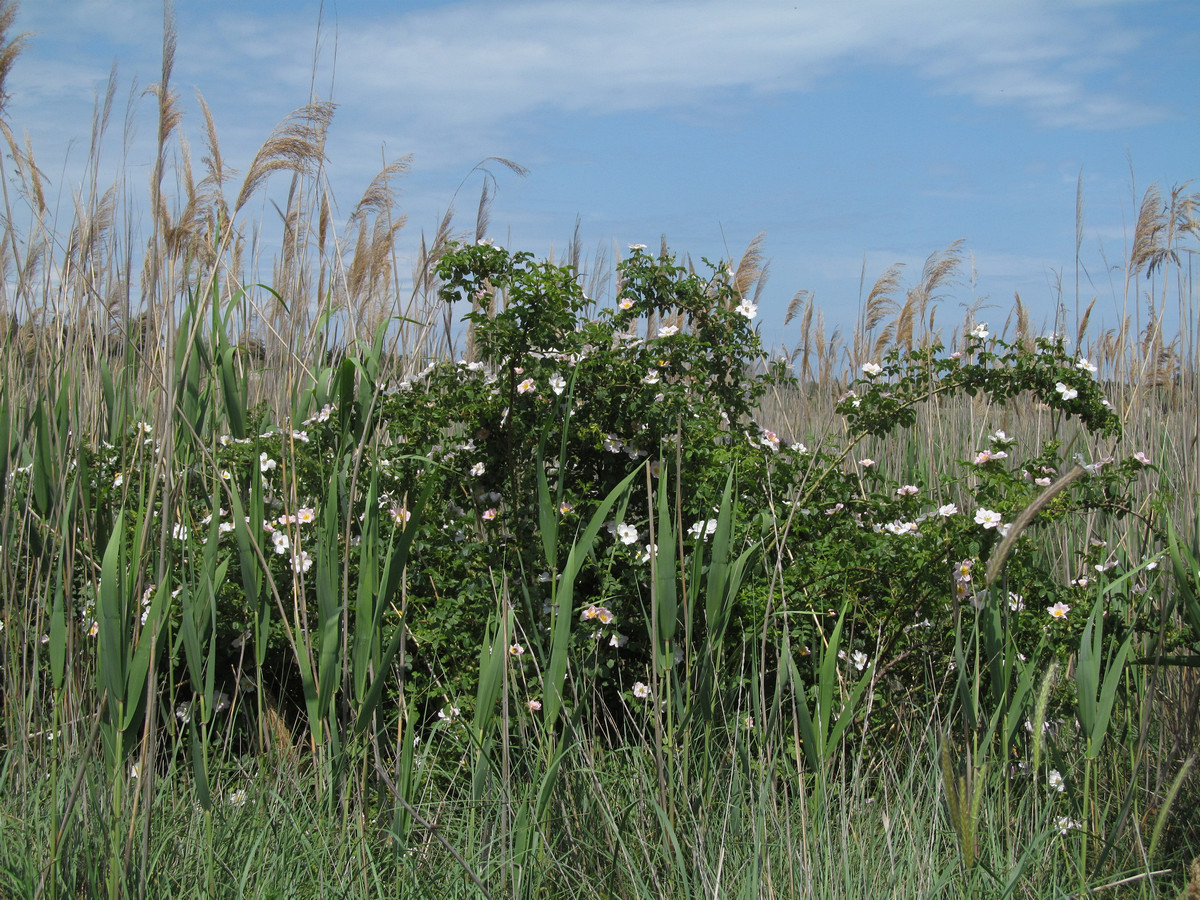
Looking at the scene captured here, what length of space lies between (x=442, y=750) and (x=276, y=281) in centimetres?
201

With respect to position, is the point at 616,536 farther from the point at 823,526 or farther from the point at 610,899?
the point at 610,899

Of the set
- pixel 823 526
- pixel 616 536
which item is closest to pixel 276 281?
pixel 616 536

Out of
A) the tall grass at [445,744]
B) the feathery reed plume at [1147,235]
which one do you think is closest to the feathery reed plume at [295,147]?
the tall grass at [445,744]

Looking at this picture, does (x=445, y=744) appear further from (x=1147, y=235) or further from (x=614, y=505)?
(x=1147, y=235)

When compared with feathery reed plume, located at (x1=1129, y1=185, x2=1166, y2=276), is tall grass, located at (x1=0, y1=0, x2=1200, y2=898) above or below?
below

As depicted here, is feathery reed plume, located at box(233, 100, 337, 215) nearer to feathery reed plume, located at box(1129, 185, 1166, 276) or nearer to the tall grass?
the tall grass

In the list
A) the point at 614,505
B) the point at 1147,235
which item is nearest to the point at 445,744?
the point at 614,505

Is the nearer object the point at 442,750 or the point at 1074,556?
the point at 442,750

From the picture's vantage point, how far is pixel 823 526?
7.33 ft

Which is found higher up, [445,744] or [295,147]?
[295,147]

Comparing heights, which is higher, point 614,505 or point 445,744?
point 614,505

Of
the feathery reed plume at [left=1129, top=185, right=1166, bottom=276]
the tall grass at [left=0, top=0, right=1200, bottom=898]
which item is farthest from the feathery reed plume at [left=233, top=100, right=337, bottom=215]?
the feathery reed plume at [left=1129, top=185, right=1166, bottom=276]

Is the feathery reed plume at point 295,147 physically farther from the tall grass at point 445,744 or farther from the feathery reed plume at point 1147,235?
the feathery reed plume at point 1147,235

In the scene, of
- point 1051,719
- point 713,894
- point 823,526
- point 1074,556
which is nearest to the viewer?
point 713,894
